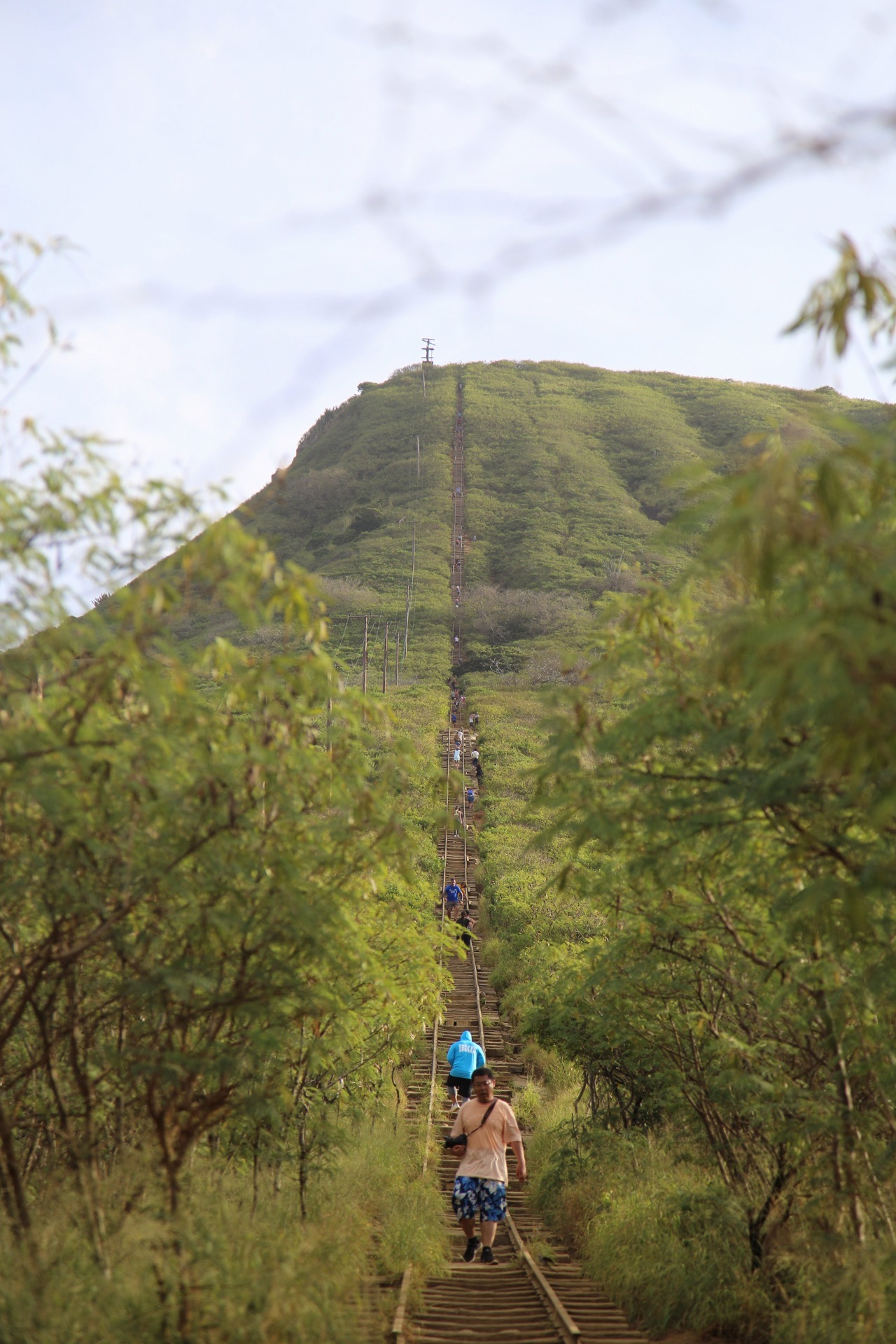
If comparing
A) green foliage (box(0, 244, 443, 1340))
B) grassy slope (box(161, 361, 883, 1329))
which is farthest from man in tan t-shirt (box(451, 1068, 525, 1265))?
green foliage (box(0, 244, 443, 1340))

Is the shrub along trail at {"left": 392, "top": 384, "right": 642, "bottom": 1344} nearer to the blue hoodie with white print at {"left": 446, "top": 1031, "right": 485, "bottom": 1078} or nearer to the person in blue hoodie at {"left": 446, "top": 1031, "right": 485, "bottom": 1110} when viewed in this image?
the person in blue hoodie at {"left": 446, "top": 1031, "right": 485, "bottom": 1110}

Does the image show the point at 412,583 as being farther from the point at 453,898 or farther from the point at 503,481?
the point at 453,898

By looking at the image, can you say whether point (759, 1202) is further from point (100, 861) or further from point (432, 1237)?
point (100, 861)

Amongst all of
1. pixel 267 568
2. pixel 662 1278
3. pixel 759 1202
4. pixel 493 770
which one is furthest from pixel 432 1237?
pixel 493 770

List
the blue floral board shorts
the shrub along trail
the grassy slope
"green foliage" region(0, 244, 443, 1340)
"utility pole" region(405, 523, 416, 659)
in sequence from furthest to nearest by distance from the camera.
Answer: "utility pole" region(405, 523, 416, 659) < the grassy slope < the blue floral board shorts < the shrub along trail < "green foliage" region(0, 244, 443, 1340)

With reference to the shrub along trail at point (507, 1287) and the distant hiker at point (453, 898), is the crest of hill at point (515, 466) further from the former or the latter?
the shrub along trail at point (507, 1287)

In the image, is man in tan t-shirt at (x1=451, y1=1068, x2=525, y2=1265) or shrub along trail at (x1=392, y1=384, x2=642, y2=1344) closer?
shrub along trail at (x1=392, y1=384, x2=642, y2=1344)

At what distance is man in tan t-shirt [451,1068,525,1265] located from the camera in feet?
29.0

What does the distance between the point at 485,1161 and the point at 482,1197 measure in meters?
0.30

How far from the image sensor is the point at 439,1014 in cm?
1348

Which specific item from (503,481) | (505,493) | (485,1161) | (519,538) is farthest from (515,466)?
(485,1161)

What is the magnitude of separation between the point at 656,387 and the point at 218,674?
500ft

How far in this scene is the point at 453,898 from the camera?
25.3m

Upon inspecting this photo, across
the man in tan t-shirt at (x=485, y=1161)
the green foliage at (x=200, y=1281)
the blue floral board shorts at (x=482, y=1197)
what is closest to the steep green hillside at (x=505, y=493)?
Result: the man in tan t-shirt at (x=485, y=1161)
